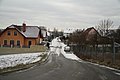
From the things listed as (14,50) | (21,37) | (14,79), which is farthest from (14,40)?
(14,79)

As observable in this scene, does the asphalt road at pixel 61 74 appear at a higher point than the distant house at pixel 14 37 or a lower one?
lower

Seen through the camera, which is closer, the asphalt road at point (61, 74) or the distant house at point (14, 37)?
the asphalt road at point (61, 74)

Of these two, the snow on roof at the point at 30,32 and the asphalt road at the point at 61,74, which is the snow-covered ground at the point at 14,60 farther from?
the snow on roof at the point at 30,32

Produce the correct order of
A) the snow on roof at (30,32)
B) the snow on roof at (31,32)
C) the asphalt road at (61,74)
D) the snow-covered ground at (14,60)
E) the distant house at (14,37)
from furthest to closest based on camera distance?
the snow on roof at (31,32) → the snow on roof at (30,32) → the distant house at (14,37) → the snow-covered ground at (14,60) → the asphalt road at (61,74)

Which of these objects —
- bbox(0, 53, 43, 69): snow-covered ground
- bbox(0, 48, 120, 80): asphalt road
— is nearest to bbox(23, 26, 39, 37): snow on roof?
bbox(0, 53, 43, 69): snow-covered ground

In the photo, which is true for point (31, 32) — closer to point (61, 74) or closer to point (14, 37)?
point (14, 37)

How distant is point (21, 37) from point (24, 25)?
3794mm

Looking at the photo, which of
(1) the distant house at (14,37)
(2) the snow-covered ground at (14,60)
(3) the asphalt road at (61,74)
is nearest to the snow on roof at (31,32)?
(1) the distant house at (14,37)

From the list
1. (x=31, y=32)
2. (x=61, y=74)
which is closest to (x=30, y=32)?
(x=31, y=32)

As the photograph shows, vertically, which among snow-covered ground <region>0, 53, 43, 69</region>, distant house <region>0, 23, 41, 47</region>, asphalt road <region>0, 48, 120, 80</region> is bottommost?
snow-covered ground <region>0, 53, 43, 69</region>

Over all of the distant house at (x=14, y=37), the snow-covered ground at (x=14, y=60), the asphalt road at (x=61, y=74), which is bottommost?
the snow-covered ground at (x=14, y=60)

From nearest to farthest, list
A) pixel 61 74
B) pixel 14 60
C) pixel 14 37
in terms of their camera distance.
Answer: pixel 61 74
pixel 14 60
pixel 14 37

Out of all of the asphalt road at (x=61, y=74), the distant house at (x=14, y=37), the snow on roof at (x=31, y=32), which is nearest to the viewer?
the asphalt road at (x=61, y=74)

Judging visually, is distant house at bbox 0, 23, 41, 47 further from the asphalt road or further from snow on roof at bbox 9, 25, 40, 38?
the asphalt road
